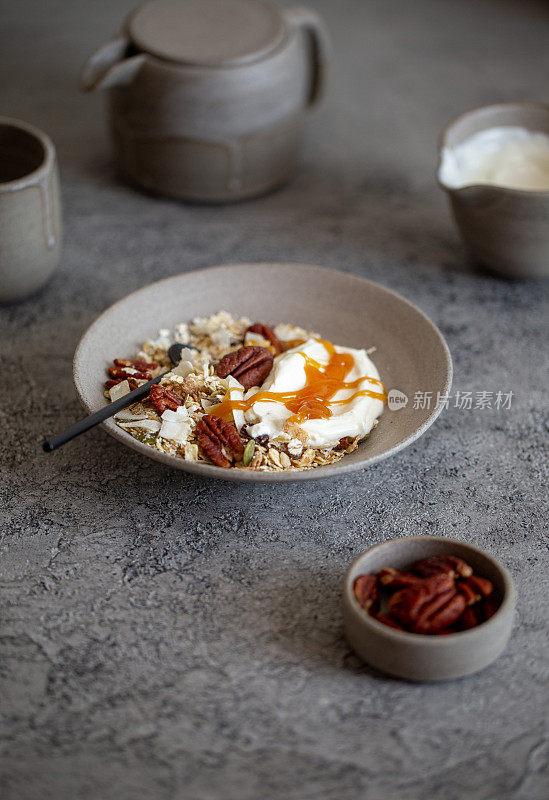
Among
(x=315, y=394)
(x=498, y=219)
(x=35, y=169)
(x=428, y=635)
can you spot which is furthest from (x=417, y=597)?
(x=35, y=169)

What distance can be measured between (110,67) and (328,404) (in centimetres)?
99

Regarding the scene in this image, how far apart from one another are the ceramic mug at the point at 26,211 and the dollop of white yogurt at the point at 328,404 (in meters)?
0.56

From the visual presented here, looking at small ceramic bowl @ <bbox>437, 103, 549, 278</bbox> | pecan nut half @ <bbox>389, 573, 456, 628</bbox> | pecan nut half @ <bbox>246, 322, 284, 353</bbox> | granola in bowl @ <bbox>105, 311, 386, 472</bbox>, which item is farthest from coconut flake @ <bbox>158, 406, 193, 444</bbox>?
small ceramic bowl @ <bbox>437, 103, 549, 278</bbox>

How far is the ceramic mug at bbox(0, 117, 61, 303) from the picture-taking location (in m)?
1.47

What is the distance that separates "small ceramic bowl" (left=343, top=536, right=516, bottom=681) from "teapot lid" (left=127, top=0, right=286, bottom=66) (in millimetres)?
1169

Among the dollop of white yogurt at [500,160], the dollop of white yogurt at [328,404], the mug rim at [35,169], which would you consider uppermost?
the mug rim at [35,169]

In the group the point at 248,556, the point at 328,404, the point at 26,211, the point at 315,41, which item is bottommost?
the point at 248,556

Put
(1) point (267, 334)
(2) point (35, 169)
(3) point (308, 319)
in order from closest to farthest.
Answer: (1) point (267, 334)
(3) point (308, 319)
(2) point (35, 169)

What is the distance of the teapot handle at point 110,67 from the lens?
5.67 feet

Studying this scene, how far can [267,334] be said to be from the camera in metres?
1.37

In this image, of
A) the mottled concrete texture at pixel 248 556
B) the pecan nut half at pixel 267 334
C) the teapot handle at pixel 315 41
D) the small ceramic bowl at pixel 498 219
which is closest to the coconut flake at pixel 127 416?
the mottled concrete texture at pixel 248 556

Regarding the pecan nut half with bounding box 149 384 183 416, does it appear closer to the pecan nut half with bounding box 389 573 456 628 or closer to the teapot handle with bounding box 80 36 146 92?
the pecan nut half with bounding box 389 573 456 628

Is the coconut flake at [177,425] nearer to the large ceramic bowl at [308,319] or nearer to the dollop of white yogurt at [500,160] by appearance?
the large ceramic bowl at [308,319]

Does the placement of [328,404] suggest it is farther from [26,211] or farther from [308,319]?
Answer: [26,211]
